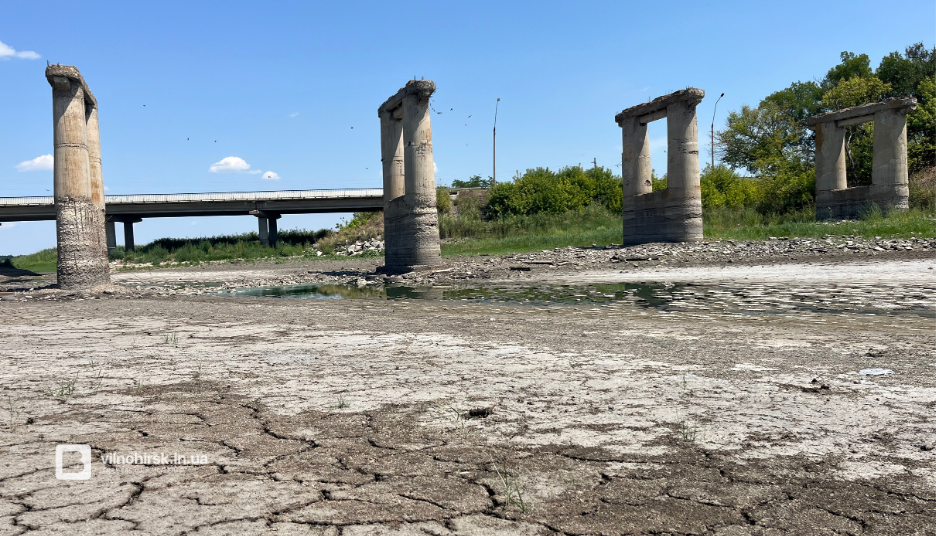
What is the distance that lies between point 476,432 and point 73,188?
16.7 metres

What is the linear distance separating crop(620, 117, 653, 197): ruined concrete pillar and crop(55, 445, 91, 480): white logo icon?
2642 centimetres

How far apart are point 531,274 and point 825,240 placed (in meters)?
9.99

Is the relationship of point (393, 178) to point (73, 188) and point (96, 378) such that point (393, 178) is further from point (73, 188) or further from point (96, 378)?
point (96, 378)

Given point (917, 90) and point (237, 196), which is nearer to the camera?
point (917, 90)

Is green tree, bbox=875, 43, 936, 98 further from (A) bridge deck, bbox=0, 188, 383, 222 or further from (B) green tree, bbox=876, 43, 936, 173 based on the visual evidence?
(A) bridge deck, bbox=0, 188, 383, 222

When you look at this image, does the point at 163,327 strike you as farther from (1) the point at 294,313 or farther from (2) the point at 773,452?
(2) the point at 773,452

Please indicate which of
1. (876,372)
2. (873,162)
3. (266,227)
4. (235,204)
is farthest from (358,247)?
(876,372)

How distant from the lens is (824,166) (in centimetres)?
3145

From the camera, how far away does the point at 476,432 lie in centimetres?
363

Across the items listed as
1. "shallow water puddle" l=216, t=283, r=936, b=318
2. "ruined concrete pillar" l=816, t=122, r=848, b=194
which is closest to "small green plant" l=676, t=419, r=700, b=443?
"shallow water puddle" l=216, t=283, r=936, b=318

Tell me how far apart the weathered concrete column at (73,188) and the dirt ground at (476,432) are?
10665 millimetres

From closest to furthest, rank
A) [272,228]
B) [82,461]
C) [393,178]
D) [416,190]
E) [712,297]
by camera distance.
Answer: [82,461] < [712,297] < [416,190] < [393,178] < [272,228]

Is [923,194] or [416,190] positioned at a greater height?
[416,190]

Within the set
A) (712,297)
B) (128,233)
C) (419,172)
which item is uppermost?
(419,172)
